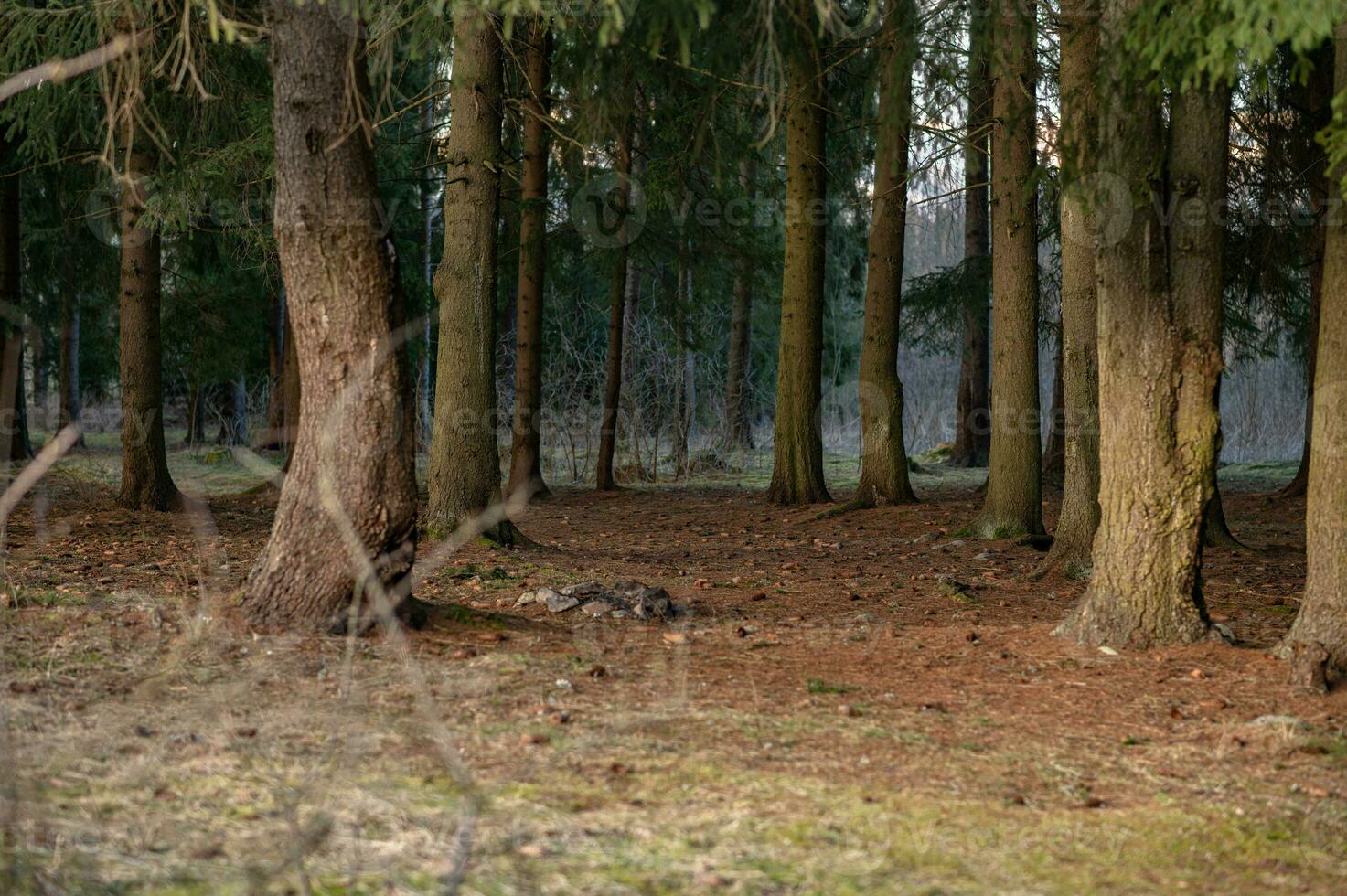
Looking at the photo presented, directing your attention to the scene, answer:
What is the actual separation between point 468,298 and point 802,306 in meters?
5.03

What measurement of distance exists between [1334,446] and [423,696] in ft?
14.3

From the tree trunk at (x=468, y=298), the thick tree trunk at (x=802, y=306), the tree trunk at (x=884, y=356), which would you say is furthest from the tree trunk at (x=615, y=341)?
the tree trunk at (x=468, y=298)

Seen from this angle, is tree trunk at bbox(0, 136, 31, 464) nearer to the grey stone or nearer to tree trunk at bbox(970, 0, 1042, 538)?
the grey stone

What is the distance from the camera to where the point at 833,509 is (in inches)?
521

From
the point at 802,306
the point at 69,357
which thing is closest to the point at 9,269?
the point at 802,306

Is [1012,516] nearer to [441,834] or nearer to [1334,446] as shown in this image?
[1334,446]

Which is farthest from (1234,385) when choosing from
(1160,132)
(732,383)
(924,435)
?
(1160,132)

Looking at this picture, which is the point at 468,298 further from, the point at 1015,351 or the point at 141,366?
the point at 1015,351

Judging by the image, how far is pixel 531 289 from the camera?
47.0ft

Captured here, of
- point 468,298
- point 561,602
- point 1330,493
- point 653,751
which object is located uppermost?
point 468,298

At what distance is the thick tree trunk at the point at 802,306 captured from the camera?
13.3 metres

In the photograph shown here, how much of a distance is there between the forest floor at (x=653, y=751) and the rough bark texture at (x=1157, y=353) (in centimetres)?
45

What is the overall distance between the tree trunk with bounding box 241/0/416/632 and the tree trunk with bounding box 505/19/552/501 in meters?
7.28

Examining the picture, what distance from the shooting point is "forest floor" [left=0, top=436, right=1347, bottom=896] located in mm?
3479
